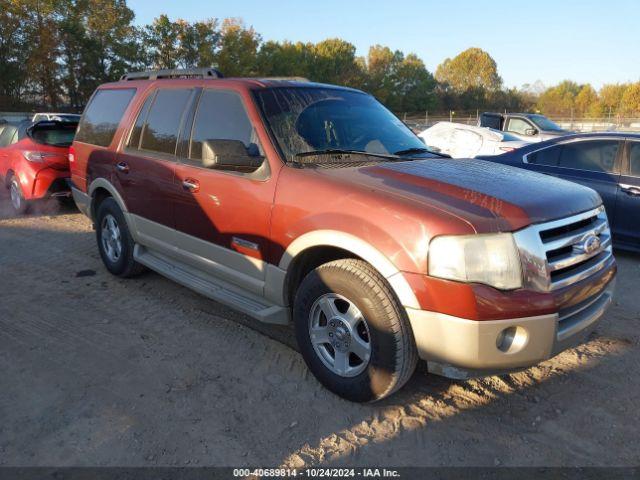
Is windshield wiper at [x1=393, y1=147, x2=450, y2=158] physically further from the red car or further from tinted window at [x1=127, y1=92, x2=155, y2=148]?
the red car

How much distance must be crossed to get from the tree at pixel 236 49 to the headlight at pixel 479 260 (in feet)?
178

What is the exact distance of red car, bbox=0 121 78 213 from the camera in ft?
27.0

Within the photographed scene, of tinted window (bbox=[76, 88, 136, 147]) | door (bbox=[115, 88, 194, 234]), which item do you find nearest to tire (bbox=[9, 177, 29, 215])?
tinted window (bbox=[76, 88, 136, 147])

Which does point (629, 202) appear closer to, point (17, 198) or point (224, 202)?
point (224, 202)

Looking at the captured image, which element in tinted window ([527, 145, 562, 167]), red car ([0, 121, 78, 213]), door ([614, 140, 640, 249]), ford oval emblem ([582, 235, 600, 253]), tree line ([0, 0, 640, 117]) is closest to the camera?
ford oval emblem ([582, 235, 600, 253])

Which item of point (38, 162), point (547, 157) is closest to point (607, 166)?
point (547, 157)

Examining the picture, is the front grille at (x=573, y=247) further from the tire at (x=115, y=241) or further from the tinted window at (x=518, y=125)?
the tinted window at (x=518, y=125)

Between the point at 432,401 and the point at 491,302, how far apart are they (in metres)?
0.96

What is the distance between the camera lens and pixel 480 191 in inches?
120

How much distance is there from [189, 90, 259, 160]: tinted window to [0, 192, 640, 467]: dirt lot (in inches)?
60.1

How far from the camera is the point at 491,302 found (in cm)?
262

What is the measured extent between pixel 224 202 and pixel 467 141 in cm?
921

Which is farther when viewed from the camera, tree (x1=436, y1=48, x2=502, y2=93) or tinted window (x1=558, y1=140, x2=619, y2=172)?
tree (x1=436, y1=48, x2=502, y2=93)

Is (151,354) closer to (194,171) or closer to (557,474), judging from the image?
(194,171)
